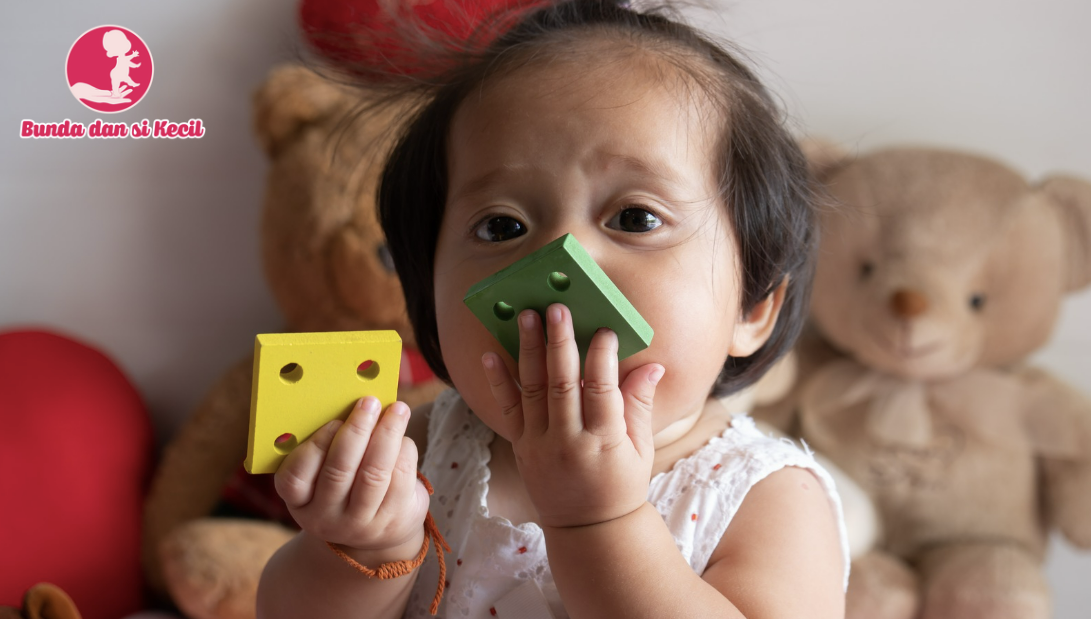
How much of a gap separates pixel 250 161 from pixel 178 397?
0.39m

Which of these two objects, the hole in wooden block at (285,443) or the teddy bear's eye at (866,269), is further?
the teddy bear's eye at (866,269)

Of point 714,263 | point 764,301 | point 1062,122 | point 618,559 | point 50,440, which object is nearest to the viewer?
point 618,559

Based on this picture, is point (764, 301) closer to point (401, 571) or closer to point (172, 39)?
point (401, 571)

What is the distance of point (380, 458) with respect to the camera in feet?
1.70

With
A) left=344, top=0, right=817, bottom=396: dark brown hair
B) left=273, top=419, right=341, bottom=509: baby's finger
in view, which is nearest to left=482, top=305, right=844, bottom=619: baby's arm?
left=273, top=419, right=341, bottom=509: baby's finger

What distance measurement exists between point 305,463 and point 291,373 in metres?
0.05

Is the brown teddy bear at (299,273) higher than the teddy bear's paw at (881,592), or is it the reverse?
the brown teddy bear at (299,273)

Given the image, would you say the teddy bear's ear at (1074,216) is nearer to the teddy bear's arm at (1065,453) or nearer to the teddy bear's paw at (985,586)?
the teddy bear's arm at (1065,453)

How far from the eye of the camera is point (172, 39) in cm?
133

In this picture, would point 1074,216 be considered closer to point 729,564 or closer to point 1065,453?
point 1065,453

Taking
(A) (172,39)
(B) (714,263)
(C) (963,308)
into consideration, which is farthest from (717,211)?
(A) (172,39)

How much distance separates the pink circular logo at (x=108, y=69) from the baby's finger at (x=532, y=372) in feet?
2.75

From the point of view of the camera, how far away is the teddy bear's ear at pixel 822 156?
1.19 m

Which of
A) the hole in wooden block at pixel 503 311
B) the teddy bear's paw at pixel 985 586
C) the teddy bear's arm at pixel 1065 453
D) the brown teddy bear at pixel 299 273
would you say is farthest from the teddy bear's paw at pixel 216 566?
the teddy bear's arm at pixel 1065 453
